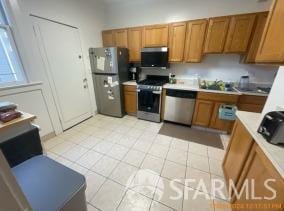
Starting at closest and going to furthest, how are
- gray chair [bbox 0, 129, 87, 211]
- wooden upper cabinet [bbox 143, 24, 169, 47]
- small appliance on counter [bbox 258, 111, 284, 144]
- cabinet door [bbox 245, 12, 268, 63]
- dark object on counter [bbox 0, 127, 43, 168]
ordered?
gray chair [bbox 0, 129, 87, 211], small appliance on counter [bbox 258, 111, 284, 144], dark object on counter [bbox 0, 127, 43, 168], cabinet door [bbox 245, 12, 268, 63], wooden upper cabinet [bbox 143, 24, 169, 47]

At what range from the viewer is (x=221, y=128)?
2703 millimetres

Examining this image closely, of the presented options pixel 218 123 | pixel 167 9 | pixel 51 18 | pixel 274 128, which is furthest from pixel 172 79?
pixel 51 18

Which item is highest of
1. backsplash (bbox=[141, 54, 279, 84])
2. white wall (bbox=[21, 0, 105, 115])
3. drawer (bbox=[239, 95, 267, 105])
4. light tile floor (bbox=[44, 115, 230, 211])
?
white wall (bbox=[21, 0, 105, 115])

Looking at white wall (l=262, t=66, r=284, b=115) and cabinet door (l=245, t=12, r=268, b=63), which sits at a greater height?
cabinet door (l=245, t=12, r=268, b=63)

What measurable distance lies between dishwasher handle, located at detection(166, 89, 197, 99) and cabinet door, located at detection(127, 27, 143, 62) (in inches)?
45.7

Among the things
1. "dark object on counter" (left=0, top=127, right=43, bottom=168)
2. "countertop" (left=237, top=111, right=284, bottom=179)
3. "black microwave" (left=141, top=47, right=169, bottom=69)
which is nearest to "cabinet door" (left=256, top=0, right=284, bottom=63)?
"countertop" (left=237, top=111, right=284, bottom=179)

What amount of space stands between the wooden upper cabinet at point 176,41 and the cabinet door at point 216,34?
46 centimetres

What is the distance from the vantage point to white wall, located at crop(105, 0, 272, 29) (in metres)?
2.48

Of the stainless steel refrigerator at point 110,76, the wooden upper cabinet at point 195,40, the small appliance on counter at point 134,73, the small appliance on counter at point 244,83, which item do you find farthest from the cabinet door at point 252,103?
the stainless steel refrigerator at point 110,76

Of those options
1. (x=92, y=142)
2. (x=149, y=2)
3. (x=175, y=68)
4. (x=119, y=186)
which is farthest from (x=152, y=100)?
(x=149, y=2)

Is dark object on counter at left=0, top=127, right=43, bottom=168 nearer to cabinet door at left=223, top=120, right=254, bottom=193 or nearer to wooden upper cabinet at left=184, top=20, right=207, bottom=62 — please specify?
cabinet door at left=223, top=120, right=254, bottom=193

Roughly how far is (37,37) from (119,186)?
2647mm

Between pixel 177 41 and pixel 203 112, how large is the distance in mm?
1563

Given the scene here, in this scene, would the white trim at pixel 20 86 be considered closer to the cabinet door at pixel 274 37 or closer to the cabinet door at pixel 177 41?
the cabinet door at pixel 177 41
